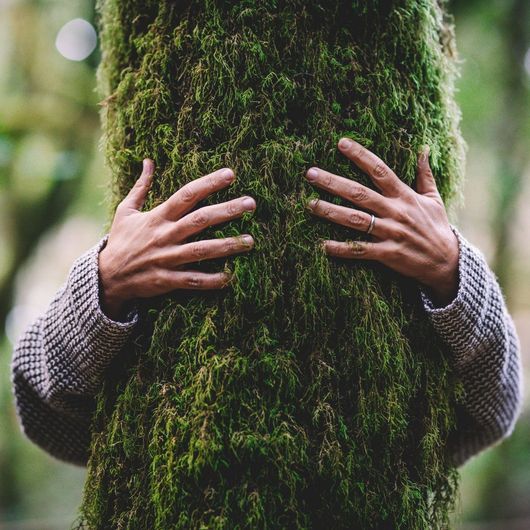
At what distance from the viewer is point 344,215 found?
47.6 inches

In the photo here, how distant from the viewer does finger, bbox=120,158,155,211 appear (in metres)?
1.30

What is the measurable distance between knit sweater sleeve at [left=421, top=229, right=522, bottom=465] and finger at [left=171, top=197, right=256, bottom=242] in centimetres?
49

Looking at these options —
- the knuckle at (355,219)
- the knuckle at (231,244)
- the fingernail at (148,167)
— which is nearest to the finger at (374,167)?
the knuckle at (355,219)

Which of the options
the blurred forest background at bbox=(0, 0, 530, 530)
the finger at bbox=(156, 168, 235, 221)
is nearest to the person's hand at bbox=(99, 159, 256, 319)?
the finger at bbox=(156, 168, 235, 221)

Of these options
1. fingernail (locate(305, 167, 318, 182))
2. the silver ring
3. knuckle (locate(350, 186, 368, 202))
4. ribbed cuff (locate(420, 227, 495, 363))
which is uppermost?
fingernail (locate(305, 167, 318, 182))

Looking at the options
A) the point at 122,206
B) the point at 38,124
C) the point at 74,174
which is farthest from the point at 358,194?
the point at 38,124

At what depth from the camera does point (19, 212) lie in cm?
501

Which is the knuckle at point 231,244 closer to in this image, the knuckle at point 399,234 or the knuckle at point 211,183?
the knuckle at point 211,183

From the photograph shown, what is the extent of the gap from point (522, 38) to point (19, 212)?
5617 mm

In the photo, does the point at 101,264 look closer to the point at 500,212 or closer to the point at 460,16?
the point at 460,16

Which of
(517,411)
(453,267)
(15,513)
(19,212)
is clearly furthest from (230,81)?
(15,513)

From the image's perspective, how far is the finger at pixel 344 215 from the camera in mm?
1204

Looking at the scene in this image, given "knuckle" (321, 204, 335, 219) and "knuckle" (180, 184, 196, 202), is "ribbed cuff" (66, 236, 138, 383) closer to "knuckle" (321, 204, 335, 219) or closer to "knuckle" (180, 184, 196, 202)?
"knuckle" (180, 184, 196, 202)

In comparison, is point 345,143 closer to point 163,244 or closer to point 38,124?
point 163,244
